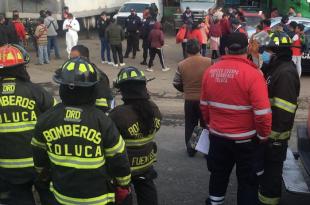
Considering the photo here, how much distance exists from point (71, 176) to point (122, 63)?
1235cm

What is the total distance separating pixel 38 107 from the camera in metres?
4.21

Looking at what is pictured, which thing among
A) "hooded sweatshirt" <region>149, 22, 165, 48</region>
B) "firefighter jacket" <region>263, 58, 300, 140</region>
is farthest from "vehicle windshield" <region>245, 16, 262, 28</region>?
"firefighter jacket" <region>263, 58, 300, 140</region>

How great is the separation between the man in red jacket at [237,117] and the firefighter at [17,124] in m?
1.64

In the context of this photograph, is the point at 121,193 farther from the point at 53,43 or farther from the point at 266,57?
the point at 53,43

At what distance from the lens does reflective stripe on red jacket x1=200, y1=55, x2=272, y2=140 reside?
4516 millimetres

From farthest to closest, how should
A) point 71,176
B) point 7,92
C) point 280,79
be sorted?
point 280,79 < point 7,92 < point 71,176

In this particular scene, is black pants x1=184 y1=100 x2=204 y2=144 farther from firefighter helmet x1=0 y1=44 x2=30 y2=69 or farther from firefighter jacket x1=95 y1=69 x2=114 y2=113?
firefighter helmet x1=0 y1=44 x2=30 y2=69

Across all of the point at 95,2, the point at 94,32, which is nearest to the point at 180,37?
the point at 95,2

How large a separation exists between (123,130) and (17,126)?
90cm

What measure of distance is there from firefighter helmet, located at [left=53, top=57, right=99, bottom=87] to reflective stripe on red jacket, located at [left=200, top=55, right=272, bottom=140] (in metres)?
1.61

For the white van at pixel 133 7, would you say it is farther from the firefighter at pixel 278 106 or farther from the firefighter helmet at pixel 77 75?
the firefighter helmet at pixel 77 75

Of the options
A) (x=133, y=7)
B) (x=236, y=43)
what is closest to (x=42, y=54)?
(x=133, y=7)

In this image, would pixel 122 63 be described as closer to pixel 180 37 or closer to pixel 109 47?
pixel 109 47

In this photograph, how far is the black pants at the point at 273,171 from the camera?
4.96 metres
